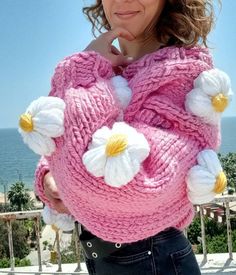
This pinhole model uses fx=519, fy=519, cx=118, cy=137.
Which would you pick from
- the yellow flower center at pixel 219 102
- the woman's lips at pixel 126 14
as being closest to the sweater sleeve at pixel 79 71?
the woman's lips at pixel 126 14

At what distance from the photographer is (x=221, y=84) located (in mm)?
1148

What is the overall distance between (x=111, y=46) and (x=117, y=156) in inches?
13.6

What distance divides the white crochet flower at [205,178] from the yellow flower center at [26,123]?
1.14ft

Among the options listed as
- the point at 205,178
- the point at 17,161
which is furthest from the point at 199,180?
the point at 17,161

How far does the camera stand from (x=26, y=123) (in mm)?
1095

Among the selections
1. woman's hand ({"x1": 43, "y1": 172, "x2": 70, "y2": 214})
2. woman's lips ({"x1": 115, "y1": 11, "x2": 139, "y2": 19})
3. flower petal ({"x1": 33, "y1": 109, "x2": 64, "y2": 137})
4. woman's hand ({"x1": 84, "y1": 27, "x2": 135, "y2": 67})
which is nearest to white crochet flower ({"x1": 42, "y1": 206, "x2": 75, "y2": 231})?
woman's hand ({"x1": 43, "y1": 172, "x2": 70, "y2": 214})

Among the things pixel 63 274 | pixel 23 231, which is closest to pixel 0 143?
pixel 23 231

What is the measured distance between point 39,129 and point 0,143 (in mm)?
179114

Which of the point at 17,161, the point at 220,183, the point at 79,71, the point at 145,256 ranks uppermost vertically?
the point at 79,71

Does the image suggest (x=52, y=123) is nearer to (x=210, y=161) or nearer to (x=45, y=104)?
(x=45, y=104)

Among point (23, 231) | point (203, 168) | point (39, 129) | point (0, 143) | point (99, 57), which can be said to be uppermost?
point (99, 57)

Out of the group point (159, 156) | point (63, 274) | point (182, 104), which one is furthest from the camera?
point (63, 274)

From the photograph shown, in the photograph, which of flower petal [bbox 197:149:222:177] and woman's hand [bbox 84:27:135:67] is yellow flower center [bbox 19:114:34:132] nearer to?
woman's hand [bbox 84:27:135:67]

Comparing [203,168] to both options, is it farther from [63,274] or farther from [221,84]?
[63,274]
